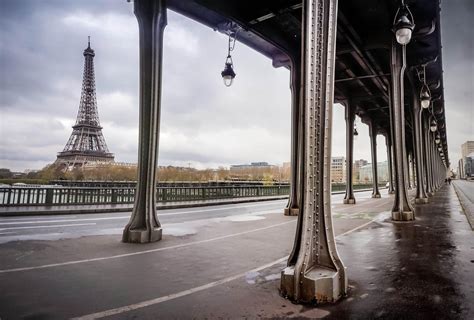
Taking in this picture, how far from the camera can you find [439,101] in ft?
72.6

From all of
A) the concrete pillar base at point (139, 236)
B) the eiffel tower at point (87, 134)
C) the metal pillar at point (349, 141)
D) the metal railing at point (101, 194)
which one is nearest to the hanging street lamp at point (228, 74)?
the concrete pillar base at point (139, 236)

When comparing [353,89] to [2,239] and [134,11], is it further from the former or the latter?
[2,239]

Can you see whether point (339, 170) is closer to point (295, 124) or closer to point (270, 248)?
point (295, 124)

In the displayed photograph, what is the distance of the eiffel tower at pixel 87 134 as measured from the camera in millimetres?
69688

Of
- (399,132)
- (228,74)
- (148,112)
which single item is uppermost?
(228,74)

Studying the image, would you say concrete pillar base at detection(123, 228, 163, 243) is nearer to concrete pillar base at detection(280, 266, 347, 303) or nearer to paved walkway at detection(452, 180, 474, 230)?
concrete pillar base at detection(280, 266, 347, 303)

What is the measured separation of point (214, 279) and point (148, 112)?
4.61m

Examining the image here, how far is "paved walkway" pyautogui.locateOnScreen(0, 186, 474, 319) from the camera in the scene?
3.16 m

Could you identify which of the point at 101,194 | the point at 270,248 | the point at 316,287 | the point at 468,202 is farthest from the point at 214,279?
the point at 468,202

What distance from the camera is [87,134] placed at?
72188 millimetres

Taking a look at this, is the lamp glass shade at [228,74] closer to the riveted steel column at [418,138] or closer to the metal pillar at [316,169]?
the metal pillar at [316,169]

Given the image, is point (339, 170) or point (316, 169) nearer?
point (316, 169)

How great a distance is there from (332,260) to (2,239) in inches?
311

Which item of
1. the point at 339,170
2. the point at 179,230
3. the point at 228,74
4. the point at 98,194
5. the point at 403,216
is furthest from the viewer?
the point at 339,170
